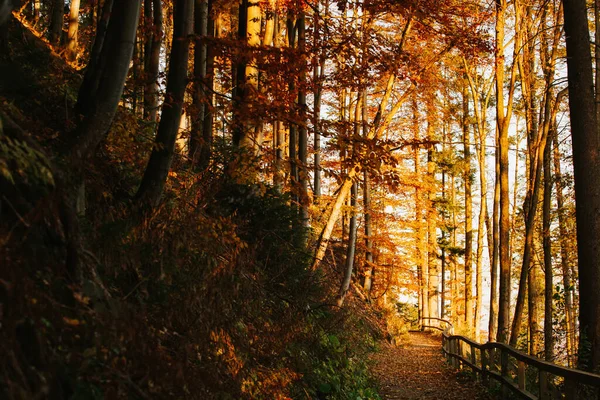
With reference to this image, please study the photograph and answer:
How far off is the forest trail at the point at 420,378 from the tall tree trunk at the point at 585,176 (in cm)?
273

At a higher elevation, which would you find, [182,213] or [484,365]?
[182,213]

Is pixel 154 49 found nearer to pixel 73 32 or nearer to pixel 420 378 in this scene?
pixel 73 32

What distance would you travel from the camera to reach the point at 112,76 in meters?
5.05

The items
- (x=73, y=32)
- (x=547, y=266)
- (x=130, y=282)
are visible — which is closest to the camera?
(x=130, y=282)

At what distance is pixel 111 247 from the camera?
15.2 feet

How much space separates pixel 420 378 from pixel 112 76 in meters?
11.8

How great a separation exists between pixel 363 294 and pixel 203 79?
18880mm

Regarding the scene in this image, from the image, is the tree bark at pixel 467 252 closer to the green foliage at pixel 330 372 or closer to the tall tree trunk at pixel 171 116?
the green foliage at pixel 330 372

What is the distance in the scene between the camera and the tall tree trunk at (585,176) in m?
7.95

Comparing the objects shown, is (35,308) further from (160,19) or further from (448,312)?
(448,312)

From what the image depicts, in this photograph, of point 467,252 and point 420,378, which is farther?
point 467,252

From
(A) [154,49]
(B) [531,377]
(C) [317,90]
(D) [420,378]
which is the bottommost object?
(D) [420,378]

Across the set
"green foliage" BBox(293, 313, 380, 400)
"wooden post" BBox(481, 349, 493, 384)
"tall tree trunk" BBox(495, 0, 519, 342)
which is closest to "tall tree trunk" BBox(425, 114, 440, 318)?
"tall tree trunk" BBox(495, 0, 519, 342)

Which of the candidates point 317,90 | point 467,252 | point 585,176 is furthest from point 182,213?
point 467,252
